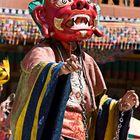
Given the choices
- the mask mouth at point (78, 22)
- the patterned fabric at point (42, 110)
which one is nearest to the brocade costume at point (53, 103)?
the patterned fabric at point (42, 110)

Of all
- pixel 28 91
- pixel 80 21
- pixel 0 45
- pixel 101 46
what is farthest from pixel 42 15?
pixel 0 45

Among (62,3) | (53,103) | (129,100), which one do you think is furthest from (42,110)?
(62,3)

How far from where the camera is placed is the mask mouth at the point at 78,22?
3121 mm

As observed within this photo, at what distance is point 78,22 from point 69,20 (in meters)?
0.05

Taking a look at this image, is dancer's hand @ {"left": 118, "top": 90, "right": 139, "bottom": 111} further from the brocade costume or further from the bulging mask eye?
the bulging mask eye

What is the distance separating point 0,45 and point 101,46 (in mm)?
1183

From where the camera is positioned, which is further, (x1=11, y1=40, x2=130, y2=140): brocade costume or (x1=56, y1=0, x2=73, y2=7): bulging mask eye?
(x1=56, y1=0, x2=73, y2=7): bulging mask eye

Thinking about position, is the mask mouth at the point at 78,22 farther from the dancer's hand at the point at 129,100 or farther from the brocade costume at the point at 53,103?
the dancer's hand at the point at 129,100

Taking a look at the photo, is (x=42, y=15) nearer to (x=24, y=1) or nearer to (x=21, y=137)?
(x=21, y=137)

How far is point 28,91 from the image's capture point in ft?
9.63

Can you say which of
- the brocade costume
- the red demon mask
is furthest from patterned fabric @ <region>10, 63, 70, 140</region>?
the red demon mask

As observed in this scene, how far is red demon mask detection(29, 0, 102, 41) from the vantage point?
3.12 m

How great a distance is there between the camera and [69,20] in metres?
3.13

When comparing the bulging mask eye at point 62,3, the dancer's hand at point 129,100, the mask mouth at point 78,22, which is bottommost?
the dancer's hand at point 129,100
